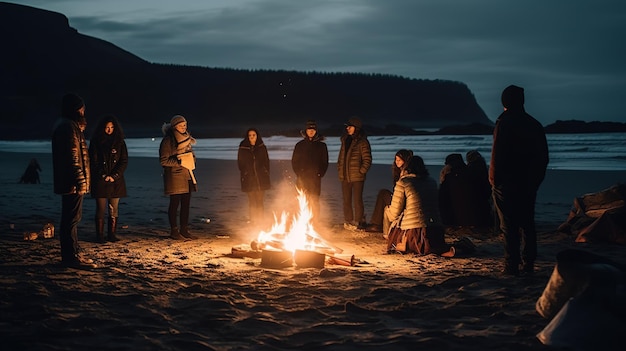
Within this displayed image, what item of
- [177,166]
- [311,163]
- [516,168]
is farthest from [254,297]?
[311,163]

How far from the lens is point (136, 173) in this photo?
23531mm

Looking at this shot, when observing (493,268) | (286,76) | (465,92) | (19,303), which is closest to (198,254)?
(19,303)

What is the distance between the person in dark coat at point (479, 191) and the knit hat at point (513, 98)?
2468 millimetres

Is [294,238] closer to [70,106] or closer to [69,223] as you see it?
[69,223]

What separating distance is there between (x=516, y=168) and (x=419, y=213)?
1.69 meters

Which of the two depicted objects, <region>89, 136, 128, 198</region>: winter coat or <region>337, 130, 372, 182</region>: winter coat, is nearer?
<region>89, 136, 128, 198</region>: winter coat

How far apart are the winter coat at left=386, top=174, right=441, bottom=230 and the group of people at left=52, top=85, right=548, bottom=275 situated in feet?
0.04

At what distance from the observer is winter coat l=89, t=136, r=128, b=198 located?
8.83 m

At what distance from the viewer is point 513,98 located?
6.84 meters

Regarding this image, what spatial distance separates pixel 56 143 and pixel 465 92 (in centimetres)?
15085

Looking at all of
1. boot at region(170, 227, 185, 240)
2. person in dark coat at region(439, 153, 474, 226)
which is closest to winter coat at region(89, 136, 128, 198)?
boot at region(170, 227, 185, 240)

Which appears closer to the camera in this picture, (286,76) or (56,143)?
(56,143)

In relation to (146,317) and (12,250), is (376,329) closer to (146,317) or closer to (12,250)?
(146,317)

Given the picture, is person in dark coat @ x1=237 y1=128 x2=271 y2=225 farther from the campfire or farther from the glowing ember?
the glowing ember
